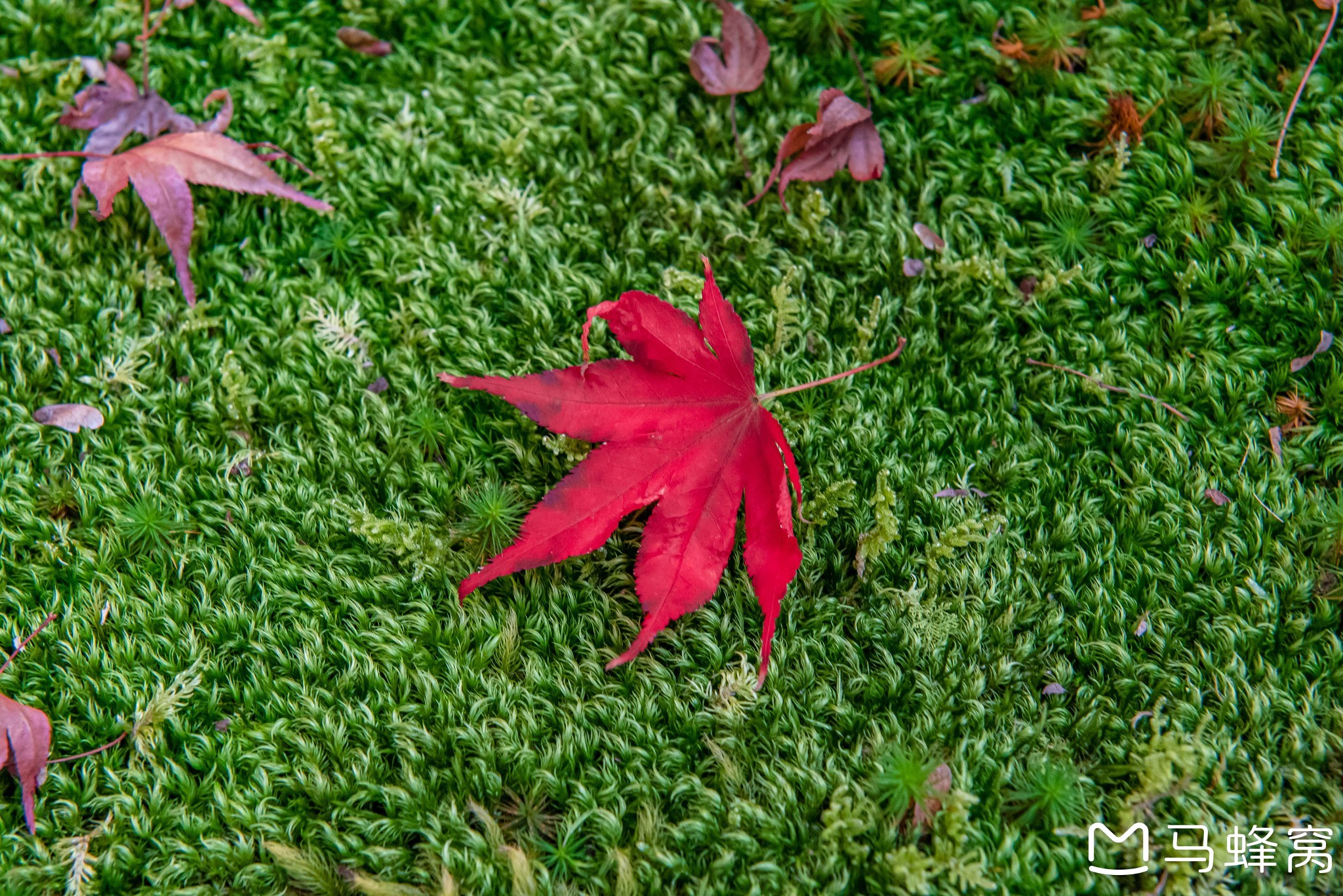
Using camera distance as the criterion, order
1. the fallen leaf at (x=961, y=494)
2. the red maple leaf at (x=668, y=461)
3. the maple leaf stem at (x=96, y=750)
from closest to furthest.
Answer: the red maple leaf at (x=668, y=461) → the maple leaf stem at (x=96, y=750) → the fallen leaf at (x=961, y=494)

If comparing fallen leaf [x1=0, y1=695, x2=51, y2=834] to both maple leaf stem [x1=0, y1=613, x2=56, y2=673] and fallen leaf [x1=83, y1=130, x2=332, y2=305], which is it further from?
fallen leaf [x1=83, y1=130, x2=332, y2=305]

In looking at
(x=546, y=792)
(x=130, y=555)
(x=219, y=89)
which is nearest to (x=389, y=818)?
(x=546, y=792)

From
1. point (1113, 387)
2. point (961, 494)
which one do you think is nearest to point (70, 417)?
point (961, 494)

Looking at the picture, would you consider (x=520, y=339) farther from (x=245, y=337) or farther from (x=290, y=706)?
(x=290, y=706)

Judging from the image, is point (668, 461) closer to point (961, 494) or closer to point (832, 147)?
point (961, 494)

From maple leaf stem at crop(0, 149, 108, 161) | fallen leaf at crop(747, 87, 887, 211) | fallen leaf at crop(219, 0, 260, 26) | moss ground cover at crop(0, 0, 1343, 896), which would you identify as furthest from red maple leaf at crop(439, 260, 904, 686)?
fallen leaf at crop(219, 0, 260, 26)

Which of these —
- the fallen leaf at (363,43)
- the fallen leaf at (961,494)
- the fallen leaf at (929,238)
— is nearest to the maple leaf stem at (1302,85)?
the fallen leaf at (929,238)

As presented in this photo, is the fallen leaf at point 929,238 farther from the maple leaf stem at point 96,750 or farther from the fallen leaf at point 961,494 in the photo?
the maple leaf stem at point 96,750
